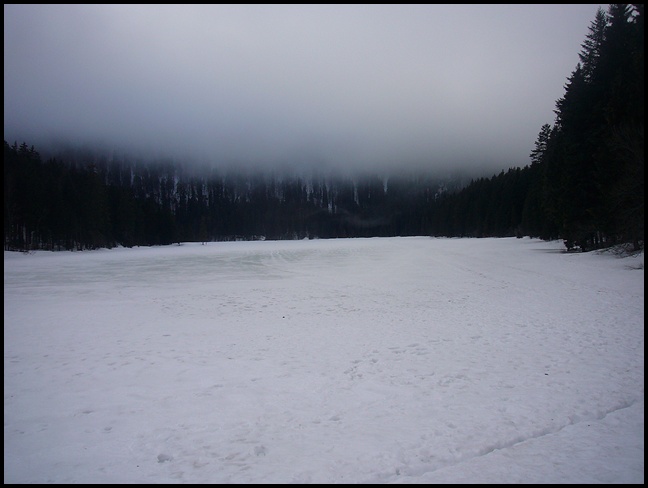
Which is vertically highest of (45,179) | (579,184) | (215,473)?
(45,179)

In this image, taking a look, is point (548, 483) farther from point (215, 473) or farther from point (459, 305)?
point (459, 305)

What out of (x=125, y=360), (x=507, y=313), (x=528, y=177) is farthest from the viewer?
(x=528, y=177)

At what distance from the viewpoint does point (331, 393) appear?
6.13 metres

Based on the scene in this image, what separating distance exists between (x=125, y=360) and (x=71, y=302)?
9909 millimetres

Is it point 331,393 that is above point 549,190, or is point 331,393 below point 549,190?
below

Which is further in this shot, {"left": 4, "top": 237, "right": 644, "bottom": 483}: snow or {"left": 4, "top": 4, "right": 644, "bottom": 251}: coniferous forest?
{"left": 4, "top": 4, "right": 644, "bottom": 251}: coniferous forest

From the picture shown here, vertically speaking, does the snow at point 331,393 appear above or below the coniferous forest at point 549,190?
below

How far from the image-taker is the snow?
13.8ft

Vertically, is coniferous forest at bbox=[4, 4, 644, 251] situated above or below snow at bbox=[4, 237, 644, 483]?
above

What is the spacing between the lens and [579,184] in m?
30.1

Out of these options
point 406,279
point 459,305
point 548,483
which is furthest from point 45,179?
point 548,483

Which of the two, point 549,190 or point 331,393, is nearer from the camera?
point 331,393

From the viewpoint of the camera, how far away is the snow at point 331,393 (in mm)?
4207

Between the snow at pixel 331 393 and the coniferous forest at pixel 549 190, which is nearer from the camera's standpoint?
the snow at pixel 331 393
